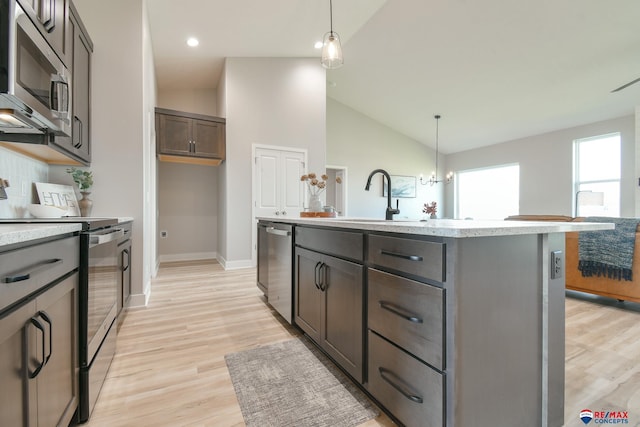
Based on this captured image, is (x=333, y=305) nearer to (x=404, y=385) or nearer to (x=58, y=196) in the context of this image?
(x=404, y=385)

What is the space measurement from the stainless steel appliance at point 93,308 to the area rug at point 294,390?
0.64 m

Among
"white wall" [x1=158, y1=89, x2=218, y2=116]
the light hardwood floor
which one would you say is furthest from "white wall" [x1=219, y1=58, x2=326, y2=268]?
the light hardwood floor

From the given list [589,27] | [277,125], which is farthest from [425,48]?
[277,125]

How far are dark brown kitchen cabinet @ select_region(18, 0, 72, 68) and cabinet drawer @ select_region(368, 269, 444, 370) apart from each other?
2.03 metres

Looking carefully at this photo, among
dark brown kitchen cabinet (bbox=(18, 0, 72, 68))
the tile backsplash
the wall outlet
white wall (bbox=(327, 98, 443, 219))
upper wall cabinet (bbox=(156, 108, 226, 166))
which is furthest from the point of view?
white wall (bbox=(327, 98, 443, 219))

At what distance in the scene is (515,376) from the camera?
1.07m

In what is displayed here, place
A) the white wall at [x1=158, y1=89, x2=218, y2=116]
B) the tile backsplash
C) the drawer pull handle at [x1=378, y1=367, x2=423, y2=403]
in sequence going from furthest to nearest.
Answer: the white wall at [x1=158, y1=89, x2=218, y2=116] < the tile backsplash < the drawer pull handle at [x1=378, y1=367, x2=423, y2=403]

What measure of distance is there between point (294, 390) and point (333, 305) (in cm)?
47

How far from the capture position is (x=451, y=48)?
189 inches

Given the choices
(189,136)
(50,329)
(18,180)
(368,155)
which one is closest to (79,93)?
(18,180)

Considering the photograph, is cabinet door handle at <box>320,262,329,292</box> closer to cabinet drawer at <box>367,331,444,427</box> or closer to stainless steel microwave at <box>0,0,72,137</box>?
cabinet drawer at <box>367,331,444,427</box>

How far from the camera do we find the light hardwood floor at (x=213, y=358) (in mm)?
1356

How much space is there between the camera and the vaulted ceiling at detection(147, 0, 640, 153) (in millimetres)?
3805

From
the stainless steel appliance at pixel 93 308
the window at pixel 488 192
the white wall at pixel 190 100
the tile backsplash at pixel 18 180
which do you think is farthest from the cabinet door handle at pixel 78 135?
the window at pixel 488 192
